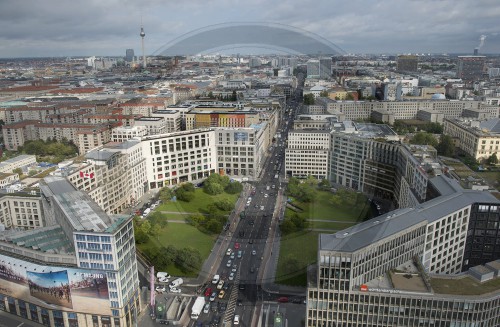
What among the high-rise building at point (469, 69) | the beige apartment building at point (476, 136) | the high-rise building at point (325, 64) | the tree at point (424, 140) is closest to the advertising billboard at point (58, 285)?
the high-rise building at point (325, 64)

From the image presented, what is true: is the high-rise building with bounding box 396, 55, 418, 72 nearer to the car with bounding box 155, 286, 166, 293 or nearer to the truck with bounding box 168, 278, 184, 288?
the truck with bounding box 168, 278, 184, 288

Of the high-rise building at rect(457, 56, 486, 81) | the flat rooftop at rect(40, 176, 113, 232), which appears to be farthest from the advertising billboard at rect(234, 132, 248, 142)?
the high-rise building at rect(457, 56, 486, 81)

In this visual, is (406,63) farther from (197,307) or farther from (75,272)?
(75,272)

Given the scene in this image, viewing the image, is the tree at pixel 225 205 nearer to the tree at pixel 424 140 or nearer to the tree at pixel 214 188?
the tree at pixel 214 188

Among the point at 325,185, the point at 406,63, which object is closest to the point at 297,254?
the point at 325,185

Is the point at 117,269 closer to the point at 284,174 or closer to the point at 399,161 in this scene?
the point at 399,161

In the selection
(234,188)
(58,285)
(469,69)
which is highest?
(469,69)

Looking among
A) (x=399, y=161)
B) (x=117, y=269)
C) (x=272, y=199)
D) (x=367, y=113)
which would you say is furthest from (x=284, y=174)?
(x=367, y=113)
